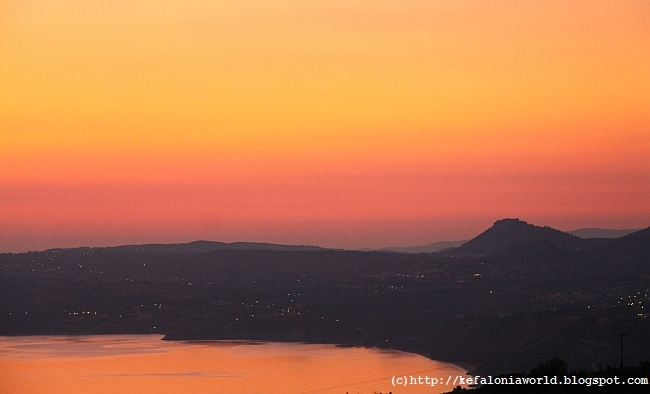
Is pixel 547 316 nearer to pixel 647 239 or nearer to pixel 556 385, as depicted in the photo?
pixel 556 385

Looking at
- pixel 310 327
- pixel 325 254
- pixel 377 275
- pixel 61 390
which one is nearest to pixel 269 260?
pixel 325 254

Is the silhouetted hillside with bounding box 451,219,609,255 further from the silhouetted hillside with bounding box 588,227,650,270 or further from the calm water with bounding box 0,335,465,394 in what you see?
the calm water with bounding box 0,335,465,394

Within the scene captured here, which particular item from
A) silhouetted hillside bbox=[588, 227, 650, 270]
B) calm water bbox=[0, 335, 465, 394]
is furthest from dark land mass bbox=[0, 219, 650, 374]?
Result: calm water bbox=[0, 335, 465, 394]

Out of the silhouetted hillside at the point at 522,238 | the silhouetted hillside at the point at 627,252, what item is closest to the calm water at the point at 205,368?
the silhouetted hillside at the point at 627,252

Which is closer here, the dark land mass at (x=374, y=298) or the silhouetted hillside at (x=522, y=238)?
the dark land mass at (x=374, y=298)

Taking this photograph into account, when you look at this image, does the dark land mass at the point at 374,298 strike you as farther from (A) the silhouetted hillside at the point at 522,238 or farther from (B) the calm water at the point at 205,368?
(B) the calm water at the point at 205,368
